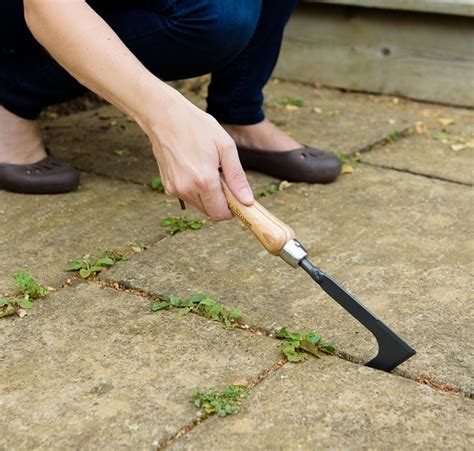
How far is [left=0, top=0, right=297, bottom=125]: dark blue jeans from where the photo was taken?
2.10 meters

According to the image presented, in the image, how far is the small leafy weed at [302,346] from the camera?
1548 millimetres

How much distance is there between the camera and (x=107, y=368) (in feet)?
4.99

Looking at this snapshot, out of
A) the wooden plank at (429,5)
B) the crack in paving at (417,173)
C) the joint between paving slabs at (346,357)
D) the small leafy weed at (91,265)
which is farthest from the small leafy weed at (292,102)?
the joint between paving slabs at (346,357)

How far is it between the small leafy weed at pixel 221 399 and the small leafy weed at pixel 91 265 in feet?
1.76

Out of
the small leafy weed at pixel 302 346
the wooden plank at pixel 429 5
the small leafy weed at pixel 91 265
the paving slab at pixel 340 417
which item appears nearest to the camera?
the paving slab at pixel 340 417

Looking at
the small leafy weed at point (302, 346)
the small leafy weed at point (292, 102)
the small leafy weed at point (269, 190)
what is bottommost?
the small leafy weed at point (292, 102)

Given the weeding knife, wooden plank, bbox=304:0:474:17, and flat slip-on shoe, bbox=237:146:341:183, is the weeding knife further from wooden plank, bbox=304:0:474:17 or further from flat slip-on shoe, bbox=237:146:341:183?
wooden plank, bbox=304:0:474:17

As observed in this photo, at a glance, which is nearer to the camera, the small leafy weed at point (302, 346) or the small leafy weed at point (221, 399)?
the small leafy weed at point (221, 399)

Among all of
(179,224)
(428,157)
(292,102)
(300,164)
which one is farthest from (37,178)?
(292,102)

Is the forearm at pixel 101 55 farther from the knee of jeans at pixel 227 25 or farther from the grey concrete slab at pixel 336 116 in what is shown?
the grey concrete slab at pixel 336 116

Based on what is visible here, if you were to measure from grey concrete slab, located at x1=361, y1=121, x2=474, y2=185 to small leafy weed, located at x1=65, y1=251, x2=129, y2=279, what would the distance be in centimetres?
102

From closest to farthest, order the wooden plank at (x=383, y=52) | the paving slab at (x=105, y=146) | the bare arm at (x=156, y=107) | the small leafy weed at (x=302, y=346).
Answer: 1. the bare arm at (x=156, y=107)
2. the small leafy weed at (x=302, y=346)
3. the paving slab at (x=105, y=146)
4. the wooden plank at (x=383, y=52)

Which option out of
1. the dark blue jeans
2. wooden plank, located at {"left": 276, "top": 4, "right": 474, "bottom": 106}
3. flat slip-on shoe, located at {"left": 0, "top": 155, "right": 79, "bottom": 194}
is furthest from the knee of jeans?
wooden plank, located at {"left": 276, "top": 4, "right": 474, "bottom": 106}

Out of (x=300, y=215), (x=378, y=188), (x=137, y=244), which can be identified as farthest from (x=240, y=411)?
(x=378, y=188)
